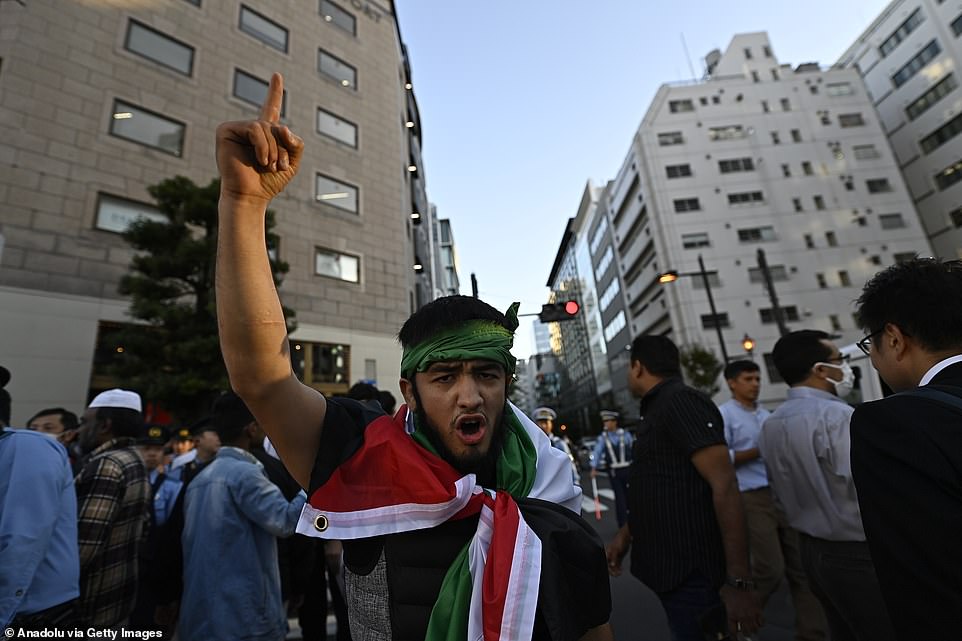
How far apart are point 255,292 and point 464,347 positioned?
0.67 meters

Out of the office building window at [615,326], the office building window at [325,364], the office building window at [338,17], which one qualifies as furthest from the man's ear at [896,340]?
the office building window at [615,326]

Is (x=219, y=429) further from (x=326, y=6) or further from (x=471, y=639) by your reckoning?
(x=326, y=6)

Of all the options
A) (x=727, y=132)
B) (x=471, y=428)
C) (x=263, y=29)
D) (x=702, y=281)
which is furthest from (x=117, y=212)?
(x=727, y=132)

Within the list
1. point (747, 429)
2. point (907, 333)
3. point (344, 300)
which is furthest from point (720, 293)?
point (907, 333)

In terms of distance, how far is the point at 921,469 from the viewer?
4.29 ft

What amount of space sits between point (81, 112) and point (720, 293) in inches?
1523

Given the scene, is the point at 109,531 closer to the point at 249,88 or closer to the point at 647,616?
the point at 647,616

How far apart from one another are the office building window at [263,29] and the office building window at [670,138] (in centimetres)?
3369

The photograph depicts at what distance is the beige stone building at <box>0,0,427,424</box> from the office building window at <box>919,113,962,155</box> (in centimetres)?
4175

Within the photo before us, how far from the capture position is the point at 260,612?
2.67 metres

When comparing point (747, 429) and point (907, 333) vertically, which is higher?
point (907, 333)

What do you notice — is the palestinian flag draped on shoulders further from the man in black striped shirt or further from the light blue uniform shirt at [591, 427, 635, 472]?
the light blue uniform shirt at [591, 427, 635, 472]

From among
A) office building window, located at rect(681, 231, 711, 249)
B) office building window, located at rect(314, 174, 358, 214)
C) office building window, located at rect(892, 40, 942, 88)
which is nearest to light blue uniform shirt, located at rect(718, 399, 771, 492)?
office building window, located at rect(314, 174, 358, 214)

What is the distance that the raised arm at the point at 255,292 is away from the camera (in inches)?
49.3
